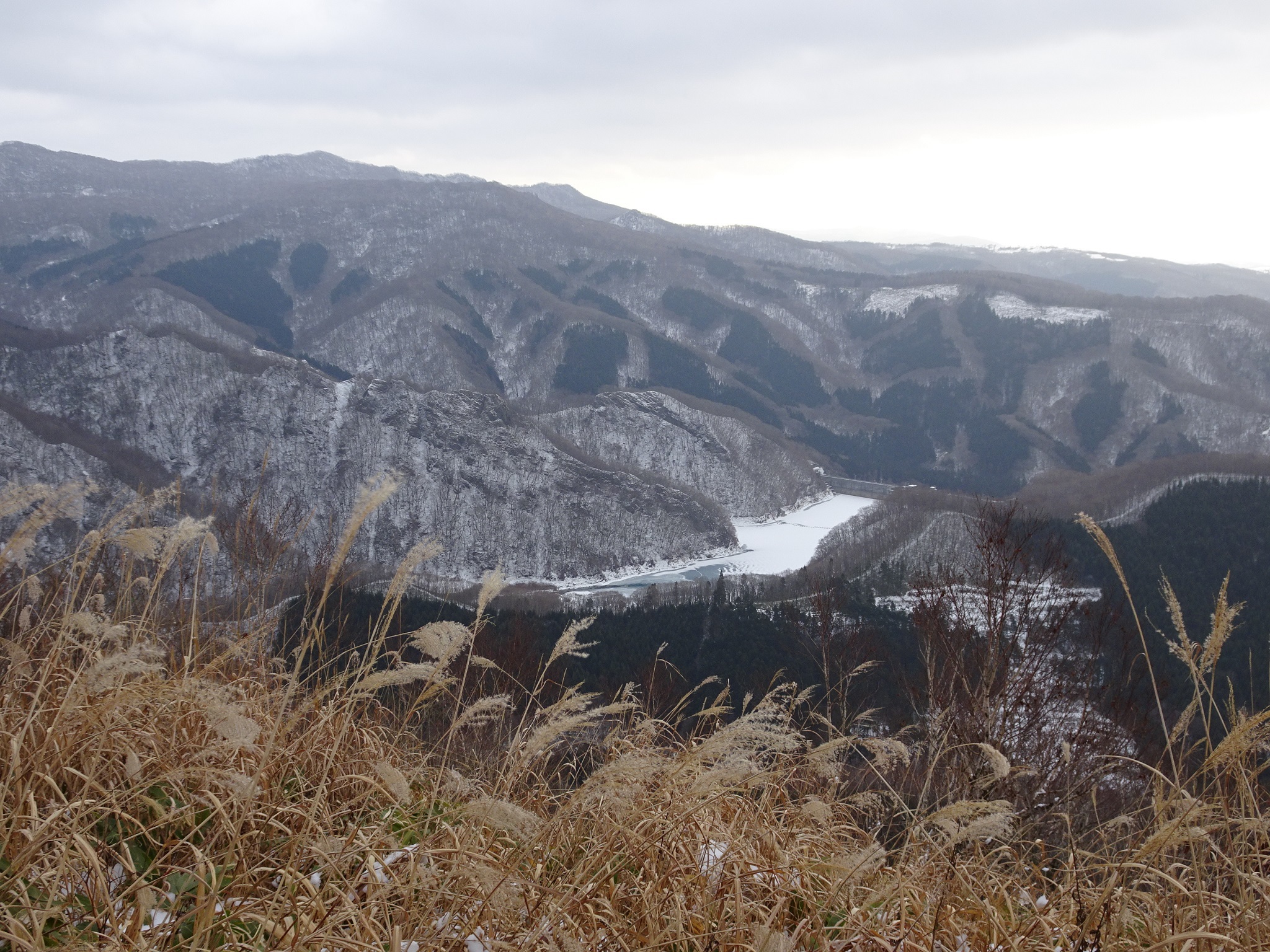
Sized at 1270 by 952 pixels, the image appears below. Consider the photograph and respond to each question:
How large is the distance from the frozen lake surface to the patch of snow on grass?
8353 centimetres

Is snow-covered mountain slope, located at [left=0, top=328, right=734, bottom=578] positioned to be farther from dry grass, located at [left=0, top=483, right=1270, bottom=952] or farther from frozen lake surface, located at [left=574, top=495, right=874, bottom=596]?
dry grass, located at [left=0, top=483, right=1270, bottom=952]

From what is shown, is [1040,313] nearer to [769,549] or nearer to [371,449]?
[769,549]

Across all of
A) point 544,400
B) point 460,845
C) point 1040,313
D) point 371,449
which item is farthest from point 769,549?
point 1040,313

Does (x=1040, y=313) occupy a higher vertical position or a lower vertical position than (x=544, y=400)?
higher

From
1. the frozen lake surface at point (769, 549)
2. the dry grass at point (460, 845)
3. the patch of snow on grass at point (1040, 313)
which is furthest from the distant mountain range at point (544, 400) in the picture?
the dry grass at point (460, 845)

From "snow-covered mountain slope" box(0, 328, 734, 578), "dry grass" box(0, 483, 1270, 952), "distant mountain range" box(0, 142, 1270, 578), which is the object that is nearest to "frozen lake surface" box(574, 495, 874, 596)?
"snow-covered mountain slope" box(0, 328, 734, 578)

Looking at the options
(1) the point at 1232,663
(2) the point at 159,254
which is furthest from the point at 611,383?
(1) the point at 1232,663

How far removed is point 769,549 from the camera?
4134 inches

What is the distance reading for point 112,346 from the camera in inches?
4124

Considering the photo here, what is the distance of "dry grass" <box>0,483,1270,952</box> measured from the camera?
2486 mm

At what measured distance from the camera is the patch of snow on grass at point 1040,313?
602 ft

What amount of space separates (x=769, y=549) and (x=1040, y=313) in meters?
124

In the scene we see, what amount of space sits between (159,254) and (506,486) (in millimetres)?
144203

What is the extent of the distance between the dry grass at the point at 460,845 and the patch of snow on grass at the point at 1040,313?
20486cm
